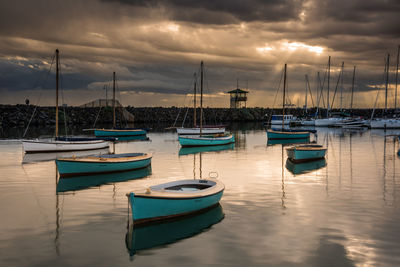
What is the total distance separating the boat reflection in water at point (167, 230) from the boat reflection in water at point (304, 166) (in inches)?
496

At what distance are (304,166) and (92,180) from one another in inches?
606

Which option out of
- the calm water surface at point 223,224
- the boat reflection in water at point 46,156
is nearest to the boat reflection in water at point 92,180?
the calm water surface at point 223,224

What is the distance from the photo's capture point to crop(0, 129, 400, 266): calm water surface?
10656mm

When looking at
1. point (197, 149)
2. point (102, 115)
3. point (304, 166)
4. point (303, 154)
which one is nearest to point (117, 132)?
point (197, 149)

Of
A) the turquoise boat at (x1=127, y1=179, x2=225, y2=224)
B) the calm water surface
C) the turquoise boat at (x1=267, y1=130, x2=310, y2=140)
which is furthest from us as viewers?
the turquoise boat at (x1=267, y1=130, x2=310, y2=140)

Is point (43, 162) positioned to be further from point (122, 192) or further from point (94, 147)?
point (122, 192)

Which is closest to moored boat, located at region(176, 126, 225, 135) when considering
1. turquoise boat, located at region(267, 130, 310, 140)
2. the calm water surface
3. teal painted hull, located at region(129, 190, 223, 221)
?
turquoise boat, located at region(267, 130, 310, 140)

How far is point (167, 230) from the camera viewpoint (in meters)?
12.9

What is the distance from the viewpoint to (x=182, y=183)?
15.5 metres

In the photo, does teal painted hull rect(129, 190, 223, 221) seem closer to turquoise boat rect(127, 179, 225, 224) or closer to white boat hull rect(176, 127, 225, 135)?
turquoise boat rect(127, 179, 225, 224)

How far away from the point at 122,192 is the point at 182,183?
4413mm

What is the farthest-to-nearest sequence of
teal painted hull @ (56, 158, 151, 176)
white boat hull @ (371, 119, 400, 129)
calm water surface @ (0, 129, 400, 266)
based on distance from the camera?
white boat hull @ (371, 119, 400, 129) → teal painted hull @ (56, 158, 151, 176) → calm water surface @ (0, 129, 400, 266)

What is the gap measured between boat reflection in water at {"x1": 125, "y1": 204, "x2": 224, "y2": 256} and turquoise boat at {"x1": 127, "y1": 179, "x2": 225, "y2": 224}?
0.25 m

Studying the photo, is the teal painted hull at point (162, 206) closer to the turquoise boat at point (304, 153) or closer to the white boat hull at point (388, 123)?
the turquoise boat at point (304, 153)
